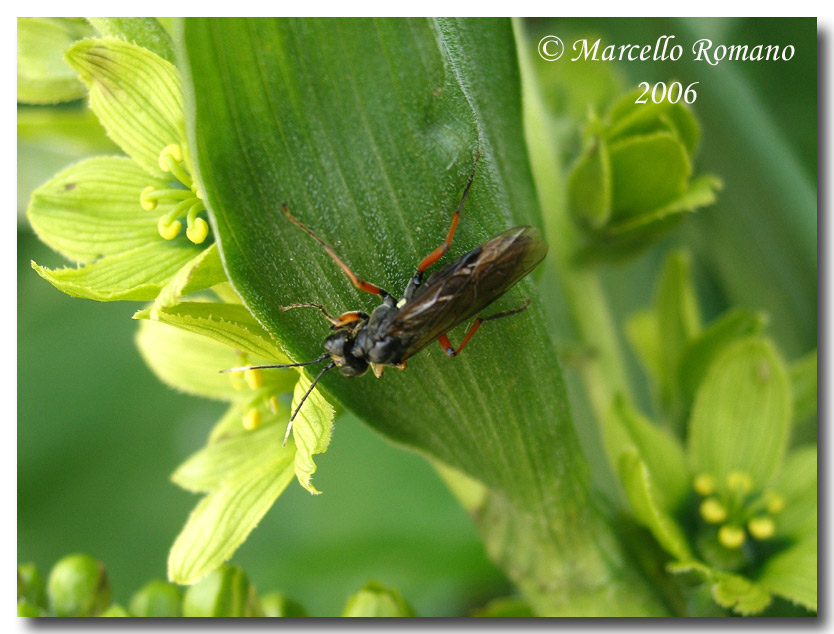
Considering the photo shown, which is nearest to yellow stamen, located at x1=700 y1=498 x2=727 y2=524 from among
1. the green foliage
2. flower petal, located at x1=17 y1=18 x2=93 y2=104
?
the green foliage

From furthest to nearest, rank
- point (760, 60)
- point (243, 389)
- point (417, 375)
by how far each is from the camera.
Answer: point (760, 60) → point (243, 389) → point (417, 375)

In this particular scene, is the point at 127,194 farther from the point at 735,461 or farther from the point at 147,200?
the point at 735,461

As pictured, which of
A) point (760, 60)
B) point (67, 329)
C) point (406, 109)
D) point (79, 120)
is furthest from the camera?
point (67, 329)

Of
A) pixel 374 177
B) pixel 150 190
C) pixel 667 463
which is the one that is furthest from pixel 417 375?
pixel 667 463

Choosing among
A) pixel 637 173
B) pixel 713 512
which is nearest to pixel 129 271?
pixel 637 173

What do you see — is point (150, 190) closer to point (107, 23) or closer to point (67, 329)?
point (107, 23)

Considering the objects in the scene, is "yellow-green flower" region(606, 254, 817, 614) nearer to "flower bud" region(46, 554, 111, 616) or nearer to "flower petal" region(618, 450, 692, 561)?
"flower petal" region(618, 450, 692, 561)
